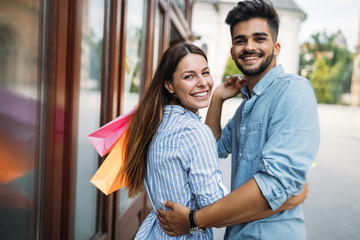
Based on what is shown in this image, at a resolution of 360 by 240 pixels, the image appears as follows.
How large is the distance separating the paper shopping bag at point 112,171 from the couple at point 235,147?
40 millimetres

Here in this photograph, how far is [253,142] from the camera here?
1466mm

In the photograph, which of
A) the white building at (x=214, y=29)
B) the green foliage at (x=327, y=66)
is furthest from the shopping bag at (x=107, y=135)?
the green foliage at (x=327, y=66)

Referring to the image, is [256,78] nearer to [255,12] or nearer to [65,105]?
[255,12]

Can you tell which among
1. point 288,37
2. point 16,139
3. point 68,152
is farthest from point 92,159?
point 288,37

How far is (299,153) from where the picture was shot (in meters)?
1.26

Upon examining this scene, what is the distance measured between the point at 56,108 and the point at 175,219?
0.87m

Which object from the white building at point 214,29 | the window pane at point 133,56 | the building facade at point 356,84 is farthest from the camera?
the building facade at point 356,84

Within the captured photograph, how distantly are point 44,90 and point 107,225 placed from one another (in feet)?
4.75

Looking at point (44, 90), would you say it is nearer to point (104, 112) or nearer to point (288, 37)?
point (104, 112)

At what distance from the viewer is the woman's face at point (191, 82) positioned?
1583 mm

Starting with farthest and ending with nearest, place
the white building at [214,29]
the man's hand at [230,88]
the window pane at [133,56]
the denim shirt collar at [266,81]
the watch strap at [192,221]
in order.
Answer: the white building at [214,29]
the window pane at [133,56]
the man's hand at [230,88]
the denim shirt collar at [266,81]
the watch strap at [192,221]

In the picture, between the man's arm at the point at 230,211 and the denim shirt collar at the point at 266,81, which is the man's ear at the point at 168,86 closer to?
the denim shirt collar at the point at 266,81

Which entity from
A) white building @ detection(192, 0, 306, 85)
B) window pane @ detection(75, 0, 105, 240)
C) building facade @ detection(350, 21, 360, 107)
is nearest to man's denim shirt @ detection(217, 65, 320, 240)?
window pane @ detection(75, 0, 105, 240)

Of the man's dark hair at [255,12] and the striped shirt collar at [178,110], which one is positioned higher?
the man's dark hair at [255,12]
